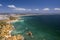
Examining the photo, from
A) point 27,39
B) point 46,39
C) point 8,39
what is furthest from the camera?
point 46,39

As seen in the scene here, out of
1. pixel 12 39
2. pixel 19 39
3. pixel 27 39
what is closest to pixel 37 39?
pixel 27 39

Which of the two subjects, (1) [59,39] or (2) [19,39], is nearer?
(2) [19,39]

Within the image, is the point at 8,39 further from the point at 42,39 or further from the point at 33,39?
the point at 42,39

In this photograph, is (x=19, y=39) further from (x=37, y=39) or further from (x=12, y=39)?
(x=37, y=39)

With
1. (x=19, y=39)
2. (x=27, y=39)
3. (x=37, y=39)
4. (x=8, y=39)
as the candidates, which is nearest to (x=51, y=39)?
(x=37, y=39)

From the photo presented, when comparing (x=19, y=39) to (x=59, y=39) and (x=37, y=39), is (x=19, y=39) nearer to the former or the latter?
(x=37, y=39)

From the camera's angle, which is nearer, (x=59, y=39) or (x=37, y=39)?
(x=37, y=39)

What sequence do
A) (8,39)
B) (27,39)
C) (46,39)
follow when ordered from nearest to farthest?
(8,39) → (27,39) → (46,39)

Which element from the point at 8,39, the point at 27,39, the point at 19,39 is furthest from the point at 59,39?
the point at 8,39
